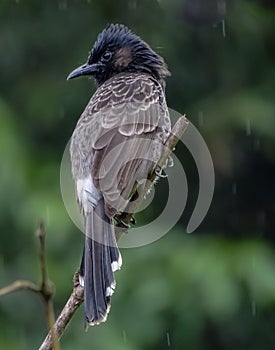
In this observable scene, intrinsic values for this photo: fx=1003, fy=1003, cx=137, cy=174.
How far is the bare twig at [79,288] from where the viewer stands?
2.92 metres

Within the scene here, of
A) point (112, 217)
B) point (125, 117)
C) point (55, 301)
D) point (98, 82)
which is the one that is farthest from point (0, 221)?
point (112, 217)

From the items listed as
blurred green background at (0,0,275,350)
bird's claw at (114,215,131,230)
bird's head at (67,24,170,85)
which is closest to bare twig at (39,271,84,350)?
bird's claw at (114,215,131,230)

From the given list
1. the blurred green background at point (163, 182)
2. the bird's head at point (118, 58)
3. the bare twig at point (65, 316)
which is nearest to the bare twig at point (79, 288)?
the bare twig at point (65, 316)

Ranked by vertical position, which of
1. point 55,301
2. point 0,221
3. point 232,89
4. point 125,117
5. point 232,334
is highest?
point 125,117

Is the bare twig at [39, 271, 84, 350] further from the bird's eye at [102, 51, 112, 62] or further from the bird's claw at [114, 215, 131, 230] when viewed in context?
the bird's eye at [102, 51, 112, 62]

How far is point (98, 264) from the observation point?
3975 mm

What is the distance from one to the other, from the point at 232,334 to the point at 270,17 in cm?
285

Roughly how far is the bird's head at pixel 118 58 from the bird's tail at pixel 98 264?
1.17m

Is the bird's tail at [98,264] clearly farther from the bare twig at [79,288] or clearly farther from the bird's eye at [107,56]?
the bird's eye at [107,56]

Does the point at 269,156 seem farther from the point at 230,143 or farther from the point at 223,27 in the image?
the point at 223,27

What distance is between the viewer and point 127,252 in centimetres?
748

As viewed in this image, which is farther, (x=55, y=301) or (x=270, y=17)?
(x=270, y=17)

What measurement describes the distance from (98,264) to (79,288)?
1.26 feet

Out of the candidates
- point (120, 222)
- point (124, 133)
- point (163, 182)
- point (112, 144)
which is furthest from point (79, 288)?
point (163, 182)
